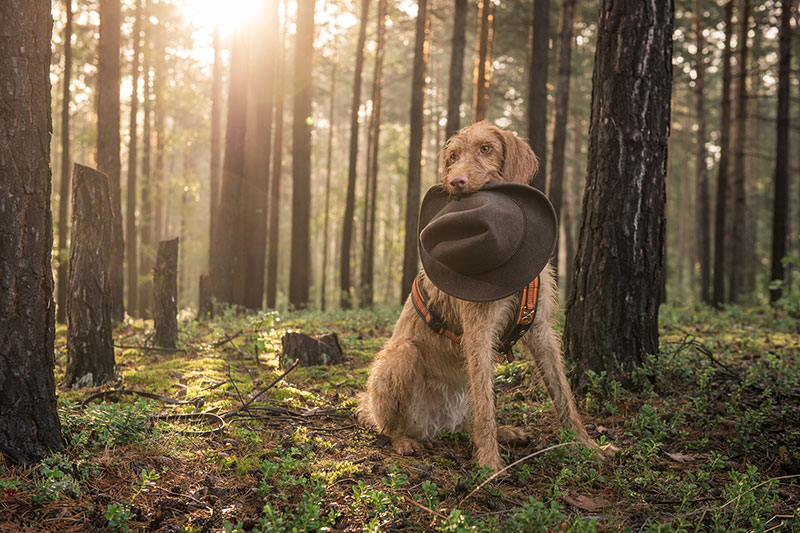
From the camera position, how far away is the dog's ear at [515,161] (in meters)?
3.80

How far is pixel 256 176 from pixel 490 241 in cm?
1156

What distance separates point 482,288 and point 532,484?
4.36 ft

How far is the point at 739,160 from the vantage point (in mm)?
17641

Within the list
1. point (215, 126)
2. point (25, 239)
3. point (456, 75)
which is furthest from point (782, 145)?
point (215, 126)

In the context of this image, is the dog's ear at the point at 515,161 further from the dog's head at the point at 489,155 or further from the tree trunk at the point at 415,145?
the tree trunk at the point at 415,145

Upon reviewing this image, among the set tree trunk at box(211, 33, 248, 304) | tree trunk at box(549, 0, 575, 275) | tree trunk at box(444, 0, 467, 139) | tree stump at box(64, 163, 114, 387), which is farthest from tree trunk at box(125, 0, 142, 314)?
tree trunk at box(549, 0, 575, 275)

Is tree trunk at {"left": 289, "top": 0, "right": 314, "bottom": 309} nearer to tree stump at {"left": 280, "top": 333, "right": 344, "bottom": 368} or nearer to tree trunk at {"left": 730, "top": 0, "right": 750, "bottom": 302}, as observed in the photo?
tree stump at {"left": 280, "top": 333, "right": 344, "bottom": 368}

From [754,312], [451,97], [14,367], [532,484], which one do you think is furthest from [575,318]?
[754,312]

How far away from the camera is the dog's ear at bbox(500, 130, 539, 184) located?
3.80m

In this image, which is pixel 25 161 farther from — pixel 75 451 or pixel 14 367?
pixel 75 451

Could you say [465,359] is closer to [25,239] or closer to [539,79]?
[25,239]

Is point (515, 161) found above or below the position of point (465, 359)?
above

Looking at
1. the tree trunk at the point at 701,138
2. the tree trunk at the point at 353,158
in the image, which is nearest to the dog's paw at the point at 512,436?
the tree trunk at the point at 353,158

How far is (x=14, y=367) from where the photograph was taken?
9.57 ft
